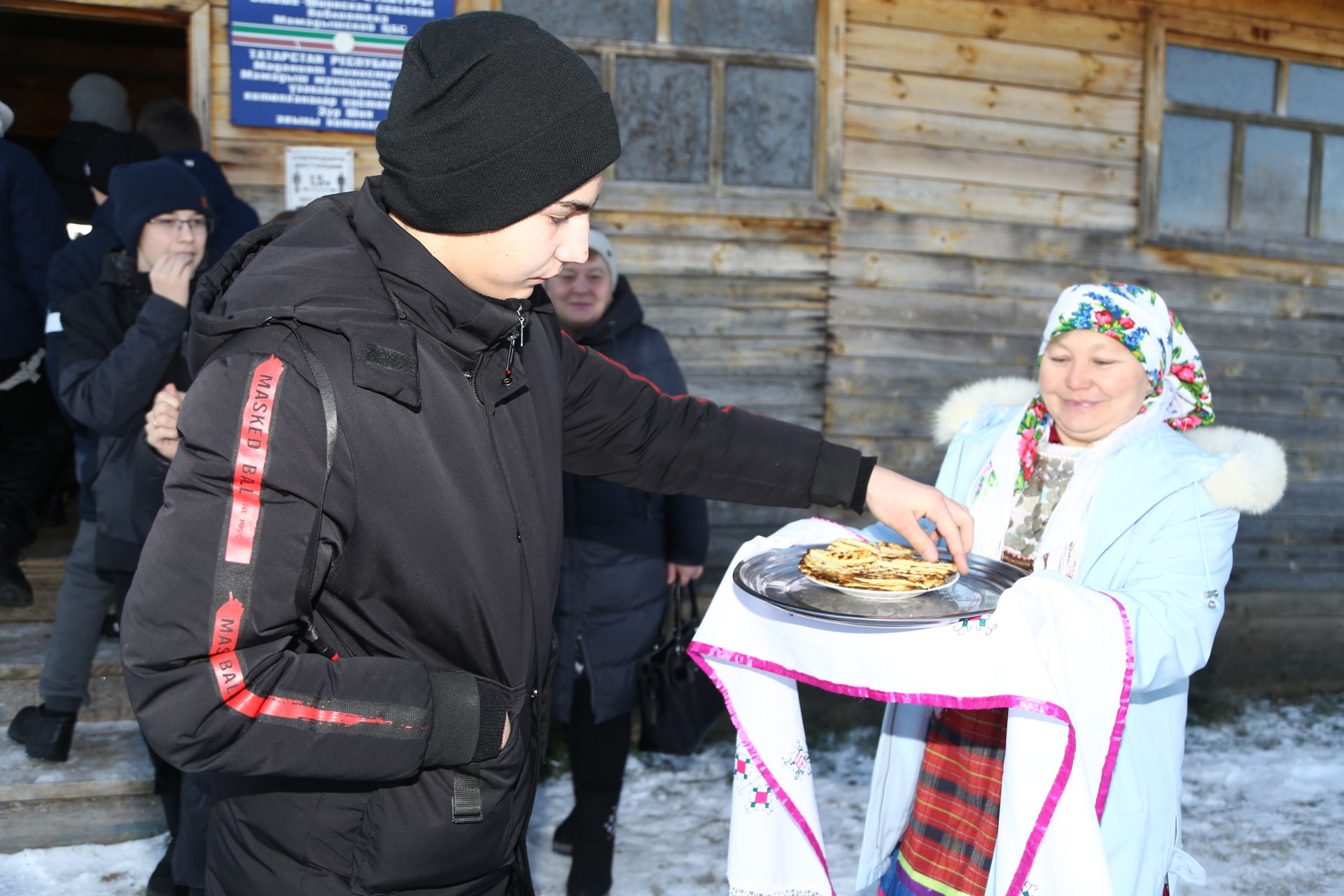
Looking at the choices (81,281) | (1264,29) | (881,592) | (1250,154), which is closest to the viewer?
(881,592)

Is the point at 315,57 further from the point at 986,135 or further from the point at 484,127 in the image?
the point at 484,127

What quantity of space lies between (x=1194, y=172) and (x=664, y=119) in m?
3.19

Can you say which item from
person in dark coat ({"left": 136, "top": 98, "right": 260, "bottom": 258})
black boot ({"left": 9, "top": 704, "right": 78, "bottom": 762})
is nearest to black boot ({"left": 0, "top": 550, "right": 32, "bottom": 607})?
black boot ({"left": 9, "top": 704, "right": 78, "bottom": 762})

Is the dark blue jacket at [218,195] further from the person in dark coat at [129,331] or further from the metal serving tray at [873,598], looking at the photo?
the metal serving tray at [873,598]

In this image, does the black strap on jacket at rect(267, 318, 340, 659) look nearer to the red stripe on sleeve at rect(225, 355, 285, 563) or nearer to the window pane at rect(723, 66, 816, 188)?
the red stripe on sleeve at rect(225, 355, 285, 563)

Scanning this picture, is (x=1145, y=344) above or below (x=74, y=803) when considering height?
above

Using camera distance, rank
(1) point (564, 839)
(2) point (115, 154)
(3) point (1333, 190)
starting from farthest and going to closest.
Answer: (3) point (1333, 190), (2) point (115, 154), (1) point (564, 839)

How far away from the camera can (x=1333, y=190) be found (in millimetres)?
6156

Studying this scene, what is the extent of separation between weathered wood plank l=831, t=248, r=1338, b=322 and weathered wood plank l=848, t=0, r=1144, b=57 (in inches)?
46.4

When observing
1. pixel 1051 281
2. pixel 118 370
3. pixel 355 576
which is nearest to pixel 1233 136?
pixel 1051 281

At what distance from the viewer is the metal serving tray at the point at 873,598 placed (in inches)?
69.0

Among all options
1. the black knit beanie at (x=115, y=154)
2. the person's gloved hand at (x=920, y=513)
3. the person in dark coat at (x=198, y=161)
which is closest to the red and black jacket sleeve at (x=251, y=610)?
the person's gloved hand at (x=920, y=513)

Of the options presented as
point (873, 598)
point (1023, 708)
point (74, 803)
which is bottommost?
point (74, 803)

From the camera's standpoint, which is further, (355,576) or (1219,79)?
(1219,79)
